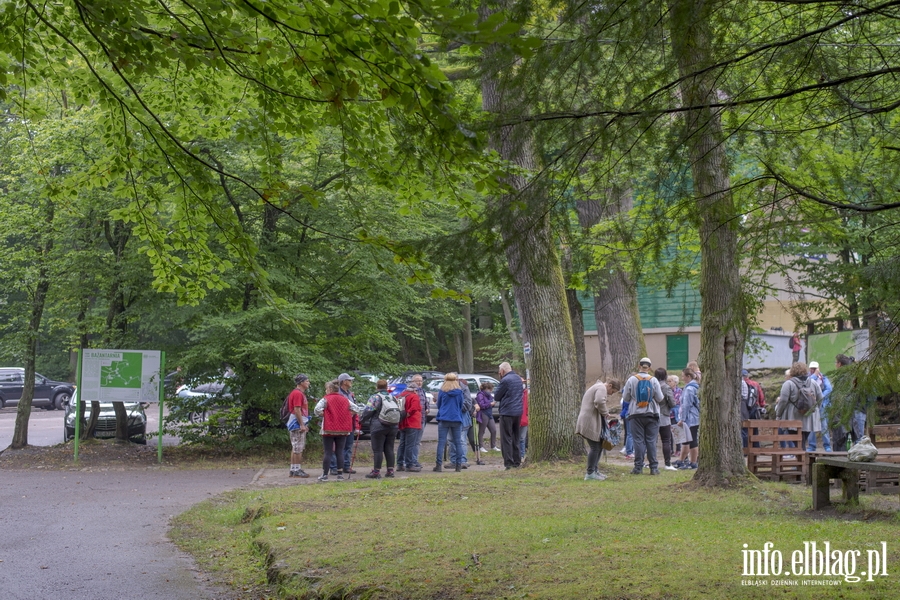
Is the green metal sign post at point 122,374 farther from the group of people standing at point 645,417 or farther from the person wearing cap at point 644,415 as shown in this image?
the person wearing cap at point 644,415

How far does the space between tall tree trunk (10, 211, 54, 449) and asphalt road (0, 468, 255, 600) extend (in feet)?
11.1

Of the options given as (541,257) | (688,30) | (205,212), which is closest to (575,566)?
(541,257)

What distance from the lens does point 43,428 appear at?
94.1 feet

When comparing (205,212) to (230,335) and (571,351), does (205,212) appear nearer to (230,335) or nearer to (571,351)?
(571,351)

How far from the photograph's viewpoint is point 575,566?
6.47 metres

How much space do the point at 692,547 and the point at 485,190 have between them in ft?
11.3

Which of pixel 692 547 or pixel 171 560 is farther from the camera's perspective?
pixel 171 560

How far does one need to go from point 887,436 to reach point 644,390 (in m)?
3.66

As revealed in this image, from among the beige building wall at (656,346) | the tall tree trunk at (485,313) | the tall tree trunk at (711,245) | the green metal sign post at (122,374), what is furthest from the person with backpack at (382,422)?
the tall tree trunk at (485,313)

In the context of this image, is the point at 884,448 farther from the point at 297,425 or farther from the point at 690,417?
the point at 297,425

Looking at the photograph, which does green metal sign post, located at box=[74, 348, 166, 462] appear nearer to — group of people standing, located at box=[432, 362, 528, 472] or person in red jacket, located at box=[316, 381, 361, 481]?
person in red jacket, located at box=[316, 381, 361, 481]

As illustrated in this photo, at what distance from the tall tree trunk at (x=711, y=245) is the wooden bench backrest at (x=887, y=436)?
193 cm

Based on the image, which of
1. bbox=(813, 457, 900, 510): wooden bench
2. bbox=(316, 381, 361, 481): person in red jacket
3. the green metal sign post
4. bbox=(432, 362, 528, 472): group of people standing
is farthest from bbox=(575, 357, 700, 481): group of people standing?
the green metal sign post

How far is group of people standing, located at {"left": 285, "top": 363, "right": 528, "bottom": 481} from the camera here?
14484 mm
